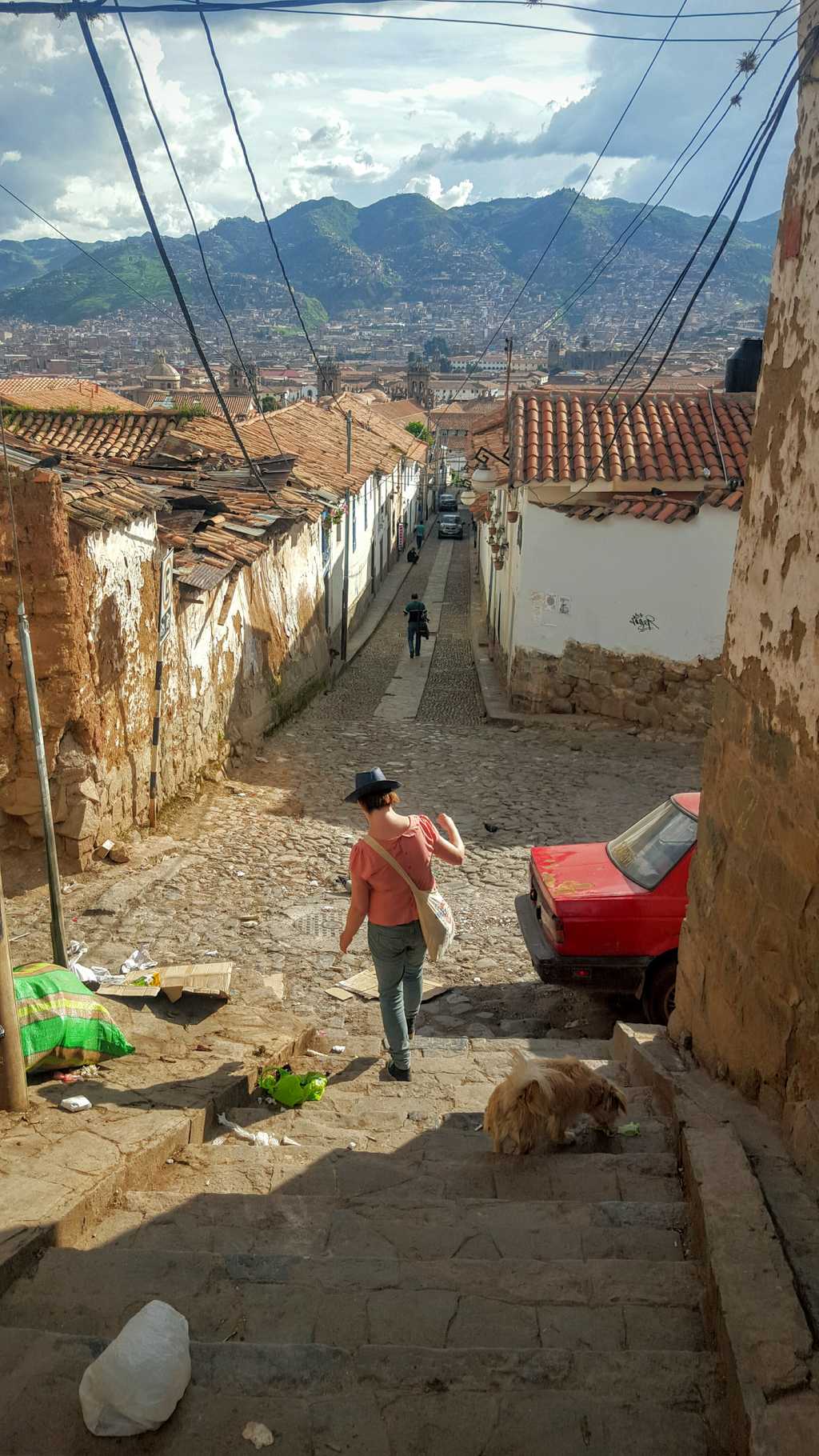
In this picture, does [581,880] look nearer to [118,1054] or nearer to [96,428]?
[118,1054]

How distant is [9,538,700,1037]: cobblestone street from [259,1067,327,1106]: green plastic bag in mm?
1523

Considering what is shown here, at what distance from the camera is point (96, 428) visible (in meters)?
23.5

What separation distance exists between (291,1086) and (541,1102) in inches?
57.0

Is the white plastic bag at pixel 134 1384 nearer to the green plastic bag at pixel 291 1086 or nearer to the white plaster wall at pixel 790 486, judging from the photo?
the green plastic bag at pixel 291 1086

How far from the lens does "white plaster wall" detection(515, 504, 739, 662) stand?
45.7ft

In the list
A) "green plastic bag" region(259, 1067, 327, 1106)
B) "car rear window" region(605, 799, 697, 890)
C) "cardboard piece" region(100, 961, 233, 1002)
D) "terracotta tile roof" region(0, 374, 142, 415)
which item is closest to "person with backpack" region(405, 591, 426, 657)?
"car rear window" region(605, 799, 697, 890)

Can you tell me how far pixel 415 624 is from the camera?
68.2 feet

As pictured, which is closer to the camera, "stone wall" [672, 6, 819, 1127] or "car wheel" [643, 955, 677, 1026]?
"stone wall" [672, 6, 819, 1127]

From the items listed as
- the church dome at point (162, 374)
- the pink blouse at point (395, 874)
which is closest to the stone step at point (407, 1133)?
the pink blouse at point (395, 874)

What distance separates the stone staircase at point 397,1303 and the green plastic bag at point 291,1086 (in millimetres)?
572

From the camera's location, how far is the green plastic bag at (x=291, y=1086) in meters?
5.05

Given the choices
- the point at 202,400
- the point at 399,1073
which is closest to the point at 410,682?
the point at 399,1073

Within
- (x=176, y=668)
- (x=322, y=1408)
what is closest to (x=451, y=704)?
(x=176, y=668)

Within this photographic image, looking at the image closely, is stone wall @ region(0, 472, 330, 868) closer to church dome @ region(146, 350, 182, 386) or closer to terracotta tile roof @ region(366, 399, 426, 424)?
terracotta tile roof @ region(366, 399, 426, 424)
